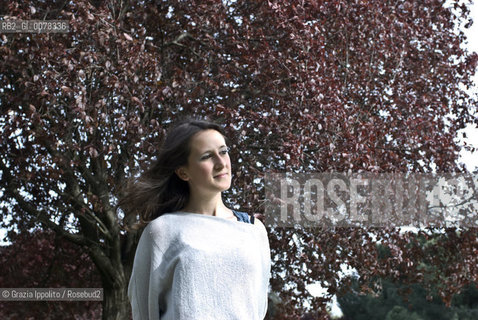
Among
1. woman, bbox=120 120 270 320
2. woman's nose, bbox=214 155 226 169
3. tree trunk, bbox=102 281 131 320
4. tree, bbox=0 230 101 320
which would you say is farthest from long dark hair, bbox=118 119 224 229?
tree, bbox=0 230 101 320

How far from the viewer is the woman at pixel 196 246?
2850 mm

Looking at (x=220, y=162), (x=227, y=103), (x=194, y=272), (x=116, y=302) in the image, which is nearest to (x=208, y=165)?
(x=220, y=162)

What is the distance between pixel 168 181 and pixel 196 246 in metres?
0.43

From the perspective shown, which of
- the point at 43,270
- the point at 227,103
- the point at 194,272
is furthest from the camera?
the point at 43,270

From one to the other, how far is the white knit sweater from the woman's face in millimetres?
144

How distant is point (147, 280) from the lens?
289 centimetres

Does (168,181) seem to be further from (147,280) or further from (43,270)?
(43,270)

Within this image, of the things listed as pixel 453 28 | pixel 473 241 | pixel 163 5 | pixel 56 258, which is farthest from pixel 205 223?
pixel 453 28

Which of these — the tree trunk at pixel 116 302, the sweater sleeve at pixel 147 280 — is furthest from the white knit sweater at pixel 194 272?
the tree trunk at pixel 116 302

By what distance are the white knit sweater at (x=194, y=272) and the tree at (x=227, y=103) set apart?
4024mm

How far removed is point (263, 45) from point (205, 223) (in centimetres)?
515

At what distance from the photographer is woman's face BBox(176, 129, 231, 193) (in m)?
2.99

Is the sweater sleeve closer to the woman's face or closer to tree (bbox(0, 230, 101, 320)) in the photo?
the woman's face

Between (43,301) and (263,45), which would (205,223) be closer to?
(263,45)
